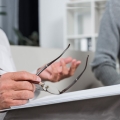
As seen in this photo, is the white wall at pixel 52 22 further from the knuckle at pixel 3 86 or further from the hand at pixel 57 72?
the knuckle at pixel 3 86

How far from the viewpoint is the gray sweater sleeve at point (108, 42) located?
106 cm

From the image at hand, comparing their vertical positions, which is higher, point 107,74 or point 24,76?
point 24,76

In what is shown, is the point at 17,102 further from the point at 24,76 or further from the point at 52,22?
the point at 52,22

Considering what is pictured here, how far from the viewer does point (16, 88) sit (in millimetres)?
503

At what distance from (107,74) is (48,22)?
2.37 meters

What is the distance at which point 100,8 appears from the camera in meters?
2.92

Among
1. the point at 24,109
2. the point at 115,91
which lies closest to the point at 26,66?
the point at 24,109

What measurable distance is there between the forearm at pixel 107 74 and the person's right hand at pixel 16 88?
0.53 meters

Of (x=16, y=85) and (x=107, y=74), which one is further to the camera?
(x=107, y=74)

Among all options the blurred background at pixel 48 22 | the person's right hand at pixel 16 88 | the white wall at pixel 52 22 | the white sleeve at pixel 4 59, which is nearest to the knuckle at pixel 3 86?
the person's right hand at pixel 16 88

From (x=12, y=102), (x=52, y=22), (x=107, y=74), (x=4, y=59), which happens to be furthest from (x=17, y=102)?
(x=52, y=22)

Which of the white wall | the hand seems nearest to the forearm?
the hand

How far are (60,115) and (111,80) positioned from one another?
1.76 ft

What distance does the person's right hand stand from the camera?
495 mm
